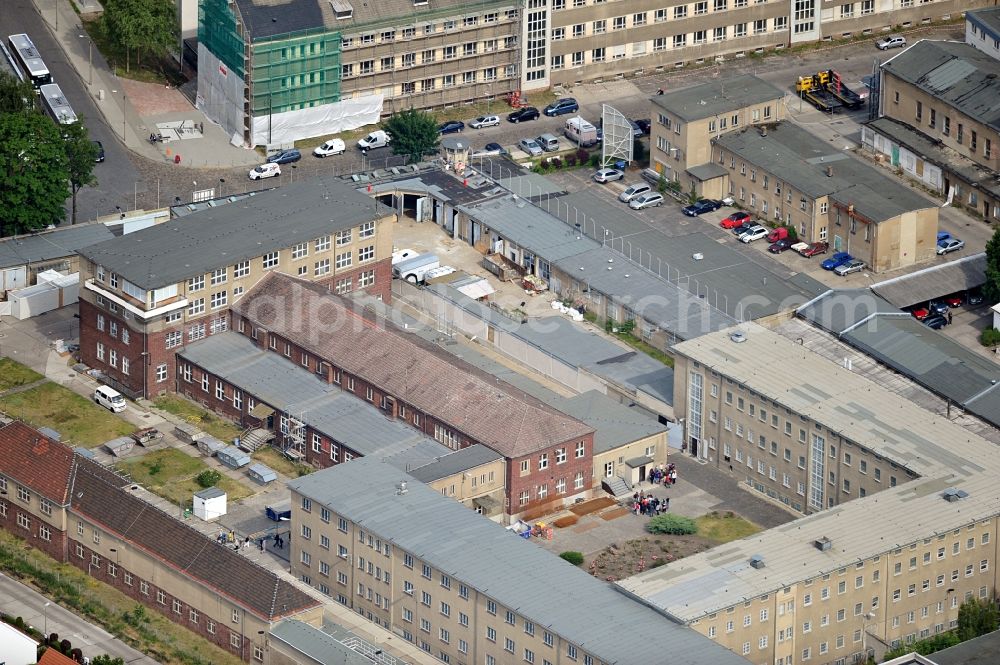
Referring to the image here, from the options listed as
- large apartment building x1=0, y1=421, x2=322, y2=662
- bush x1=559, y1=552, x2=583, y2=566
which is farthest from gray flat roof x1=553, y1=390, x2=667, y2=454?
large apartment building x1=0, y1=421, x2=322, y2=662

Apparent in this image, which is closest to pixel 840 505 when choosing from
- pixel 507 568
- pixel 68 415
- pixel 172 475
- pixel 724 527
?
pixel 724 527

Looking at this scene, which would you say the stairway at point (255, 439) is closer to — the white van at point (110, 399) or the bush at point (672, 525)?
the white van at point (110, 399)

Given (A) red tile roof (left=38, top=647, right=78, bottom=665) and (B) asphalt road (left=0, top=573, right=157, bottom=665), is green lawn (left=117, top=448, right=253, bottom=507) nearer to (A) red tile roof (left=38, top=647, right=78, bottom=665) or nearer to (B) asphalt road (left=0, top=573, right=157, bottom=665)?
(B) asphalt road (left=0, top=573, right=157, bottom=665)

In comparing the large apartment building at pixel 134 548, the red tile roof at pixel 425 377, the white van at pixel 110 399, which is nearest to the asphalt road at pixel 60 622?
the large apartment building at pixel 134 548

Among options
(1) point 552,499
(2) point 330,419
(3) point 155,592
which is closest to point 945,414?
(1) point 552,499

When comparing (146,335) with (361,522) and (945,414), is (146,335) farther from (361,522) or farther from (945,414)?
(945,414)
